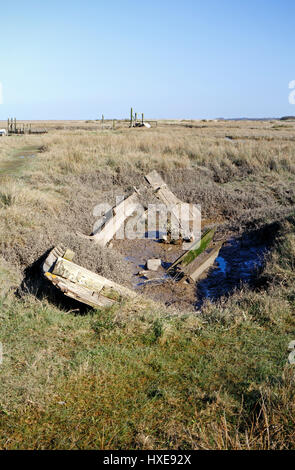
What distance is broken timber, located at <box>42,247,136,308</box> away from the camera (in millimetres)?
4477

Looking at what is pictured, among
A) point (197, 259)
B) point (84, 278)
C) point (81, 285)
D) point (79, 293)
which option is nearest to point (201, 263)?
point (197, 259)

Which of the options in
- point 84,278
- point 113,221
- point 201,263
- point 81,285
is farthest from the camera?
point 113,221

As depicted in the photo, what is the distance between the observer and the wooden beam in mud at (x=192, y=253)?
716cm

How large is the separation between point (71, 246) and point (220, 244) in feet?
11.7

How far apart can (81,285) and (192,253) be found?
3.23 metres

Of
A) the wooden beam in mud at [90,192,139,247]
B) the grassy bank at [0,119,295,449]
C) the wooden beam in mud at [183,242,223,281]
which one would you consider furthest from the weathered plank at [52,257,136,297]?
the wooden beam in mud at [90,192,139,247]

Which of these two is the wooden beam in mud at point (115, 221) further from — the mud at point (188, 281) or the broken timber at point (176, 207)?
the broken timber at point (176, 207)

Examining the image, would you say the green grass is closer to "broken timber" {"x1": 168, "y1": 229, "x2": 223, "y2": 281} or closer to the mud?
the mud

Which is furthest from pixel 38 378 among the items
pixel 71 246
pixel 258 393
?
pixel 71 246

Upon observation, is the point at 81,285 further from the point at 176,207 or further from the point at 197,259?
the point at 176,207

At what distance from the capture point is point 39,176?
11.9 meters

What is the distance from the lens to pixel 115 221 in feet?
28.3

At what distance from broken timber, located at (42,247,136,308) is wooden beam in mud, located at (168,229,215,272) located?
229 cm

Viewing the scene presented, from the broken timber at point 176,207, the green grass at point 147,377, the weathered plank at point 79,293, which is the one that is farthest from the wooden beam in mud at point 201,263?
the weathered plank at point 79,293
